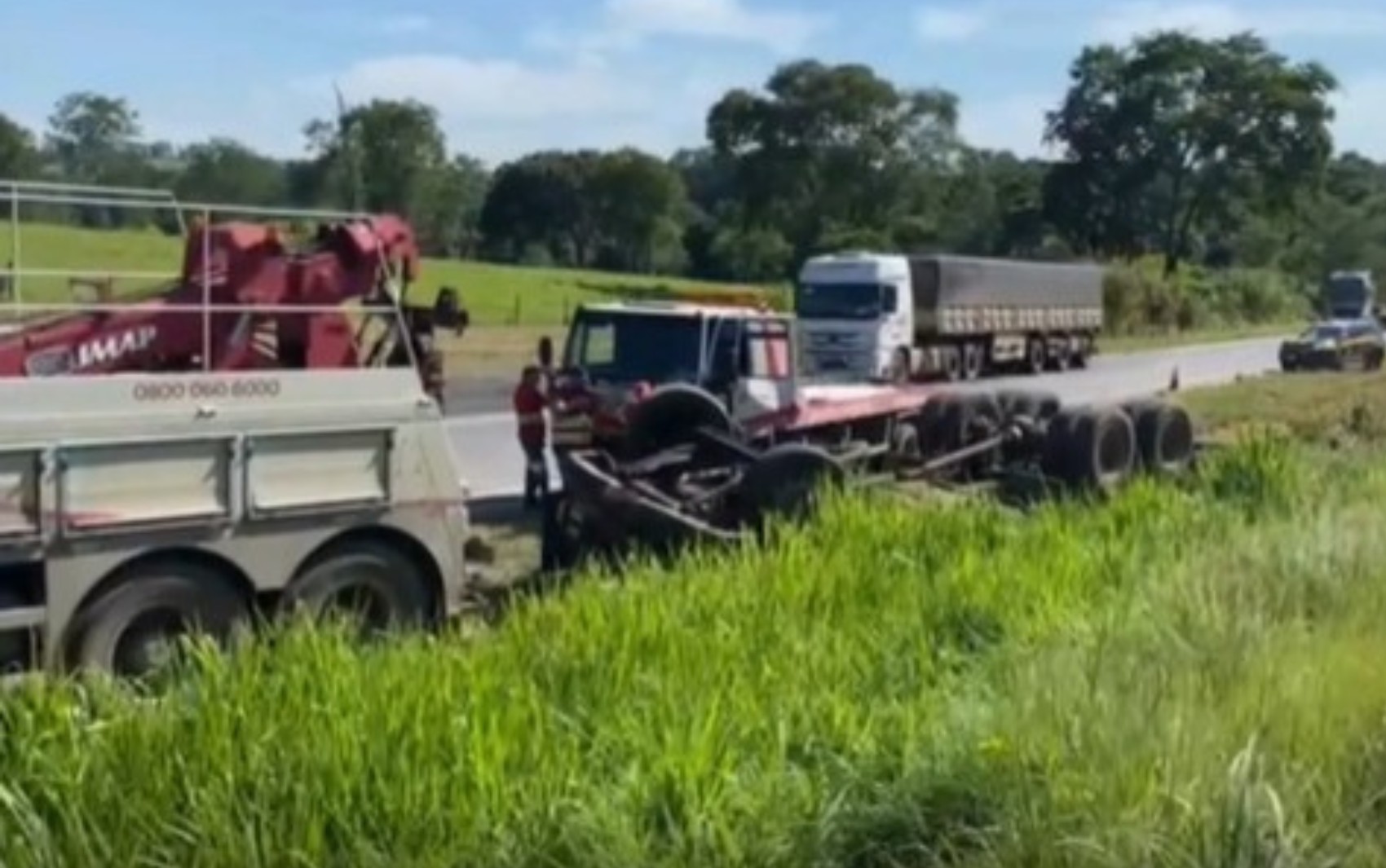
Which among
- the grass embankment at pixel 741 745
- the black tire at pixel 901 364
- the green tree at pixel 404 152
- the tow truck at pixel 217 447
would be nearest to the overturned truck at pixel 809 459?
the tow truck at pixel 217 447

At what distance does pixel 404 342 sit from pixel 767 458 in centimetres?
303

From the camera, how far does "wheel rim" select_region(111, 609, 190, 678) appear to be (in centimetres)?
934

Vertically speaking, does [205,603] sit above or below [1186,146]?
below

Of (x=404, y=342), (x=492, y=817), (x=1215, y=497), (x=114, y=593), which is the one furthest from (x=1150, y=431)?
(x=492, y=817)

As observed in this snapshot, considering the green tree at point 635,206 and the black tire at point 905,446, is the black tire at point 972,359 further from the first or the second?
the green tree at point 635,206

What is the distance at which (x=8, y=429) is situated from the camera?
8969 millimetres

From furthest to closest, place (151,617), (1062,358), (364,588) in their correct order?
(1062,358), (364,588), (151,617)

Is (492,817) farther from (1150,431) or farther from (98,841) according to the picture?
(1150,431)

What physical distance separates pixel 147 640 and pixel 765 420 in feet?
26.6

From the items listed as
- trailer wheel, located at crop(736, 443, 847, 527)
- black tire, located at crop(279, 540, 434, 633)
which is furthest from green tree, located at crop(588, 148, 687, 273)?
black tire, located at crop(279, 540, 434, 633)

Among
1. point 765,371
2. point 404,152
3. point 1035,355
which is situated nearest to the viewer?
point 765,371

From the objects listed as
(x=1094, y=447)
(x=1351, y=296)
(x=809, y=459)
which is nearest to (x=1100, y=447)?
(x=1094, y=447)

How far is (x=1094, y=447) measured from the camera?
54.1 ft

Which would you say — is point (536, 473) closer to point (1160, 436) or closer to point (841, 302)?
point (1160, 436)
